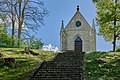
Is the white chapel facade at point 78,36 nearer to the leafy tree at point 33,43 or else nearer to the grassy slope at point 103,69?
the leafy tree at point 33,43

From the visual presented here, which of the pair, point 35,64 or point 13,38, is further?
point 13,38

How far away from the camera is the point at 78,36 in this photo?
163ft

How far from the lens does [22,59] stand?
75.9 ft

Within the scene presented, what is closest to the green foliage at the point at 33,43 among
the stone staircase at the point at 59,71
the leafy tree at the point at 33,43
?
the leafy tree at the point at 33,43

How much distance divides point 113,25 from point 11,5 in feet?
42.9

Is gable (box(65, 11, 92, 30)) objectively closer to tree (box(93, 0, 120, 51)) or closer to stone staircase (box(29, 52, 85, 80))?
tree (box(93, 0, 120, 51))

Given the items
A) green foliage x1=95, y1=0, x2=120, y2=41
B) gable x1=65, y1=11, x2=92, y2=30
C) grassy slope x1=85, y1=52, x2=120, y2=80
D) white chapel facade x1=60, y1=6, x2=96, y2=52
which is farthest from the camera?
gable x1=65, y1=11, x2=92, y2=30

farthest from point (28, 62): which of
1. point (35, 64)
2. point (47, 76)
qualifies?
point (47, 76)

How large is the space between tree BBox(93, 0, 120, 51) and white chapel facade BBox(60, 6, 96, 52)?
1238 cm

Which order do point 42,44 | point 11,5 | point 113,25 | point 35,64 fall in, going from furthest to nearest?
point 42,44
point 11,5
point 113,25
point 35,64

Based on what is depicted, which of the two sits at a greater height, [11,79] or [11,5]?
[11,5]

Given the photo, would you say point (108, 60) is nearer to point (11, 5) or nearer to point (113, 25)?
point (113, 25)

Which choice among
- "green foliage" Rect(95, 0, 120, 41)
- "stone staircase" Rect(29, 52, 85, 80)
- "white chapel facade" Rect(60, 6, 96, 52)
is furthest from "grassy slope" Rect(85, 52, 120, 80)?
"white chapel facade" Rect(60, 6, 96, 52)

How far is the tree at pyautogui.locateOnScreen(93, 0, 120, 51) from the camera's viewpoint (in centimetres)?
3484
